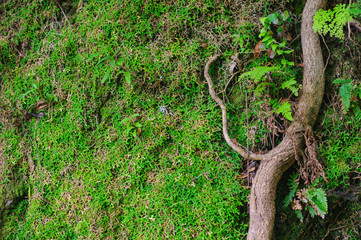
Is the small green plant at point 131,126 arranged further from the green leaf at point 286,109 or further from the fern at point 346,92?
the fern at point 346,92

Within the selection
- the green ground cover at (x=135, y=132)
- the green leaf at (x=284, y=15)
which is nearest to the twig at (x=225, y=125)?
the green ground cover at (x=135, y=132)

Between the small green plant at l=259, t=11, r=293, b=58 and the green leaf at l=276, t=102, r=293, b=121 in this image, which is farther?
the small green plant at l=259, t=11, r=293, b=58

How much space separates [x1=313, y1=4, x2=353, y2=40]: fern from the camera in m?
2.93

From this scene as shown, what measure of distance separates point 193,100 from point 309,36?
5.72ft

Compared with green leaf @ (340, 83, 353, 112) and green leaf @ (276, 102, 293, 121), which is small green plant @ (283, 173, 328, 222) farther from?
green leaf @ (340, 83, 353, 112)

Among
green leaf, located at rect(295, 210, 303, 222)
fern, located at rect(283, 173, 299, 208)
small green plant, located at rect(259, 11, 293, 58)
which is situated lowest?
green leaf, located at rect(295, 210, 303, 222)

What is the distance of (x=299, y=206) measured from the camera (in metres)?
2.96

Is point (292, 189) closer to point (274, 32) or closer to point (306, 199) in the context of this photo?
point (306, 199)

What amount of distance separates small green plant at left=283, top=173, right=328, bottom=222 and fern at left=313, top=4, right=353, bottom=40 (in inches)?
70.9

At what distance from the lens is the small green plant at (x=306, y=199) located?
2.80m

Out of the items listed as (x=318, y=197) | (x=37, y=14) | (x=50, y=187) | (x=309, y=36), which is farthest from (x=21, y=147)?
(x=309, y=36)

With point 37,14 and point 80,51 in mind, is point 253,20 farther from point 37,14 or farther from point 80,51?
point 37,14

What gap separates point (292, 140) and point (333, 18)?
157cm

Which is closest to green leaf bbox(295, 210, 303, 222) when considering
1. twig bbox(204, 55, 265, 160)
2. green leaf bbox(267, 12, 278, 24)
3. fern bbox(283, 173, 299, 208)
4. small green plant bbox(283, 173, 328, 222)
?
small green plant bbox(283, 173, 328, 222)
